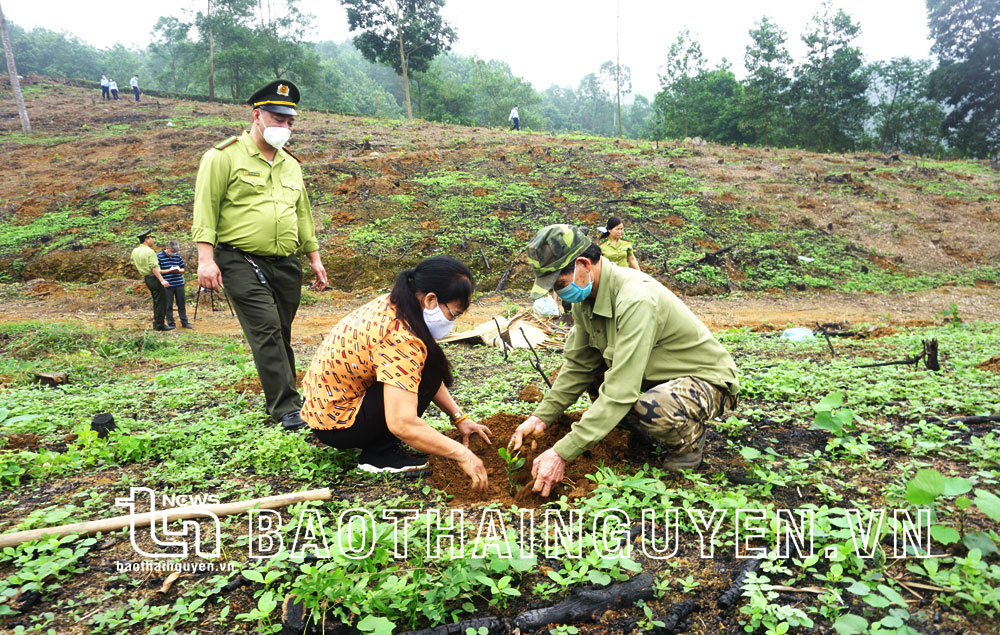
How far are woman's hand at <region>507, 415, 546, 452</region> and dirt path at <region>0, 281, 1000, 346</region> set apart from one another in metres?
6.06

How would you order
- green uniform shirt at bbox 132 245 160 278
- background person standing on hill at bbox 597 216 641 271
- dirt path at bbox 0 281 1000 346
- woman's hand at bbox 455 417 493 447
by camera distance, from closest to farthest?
woman's hand at bbox 455 417 493 447
background person standing on hill at bbox 597 216 641 271
green uniform shirt at bbox 132 245 160 278
dirt path at bbox 0 281 1000 346

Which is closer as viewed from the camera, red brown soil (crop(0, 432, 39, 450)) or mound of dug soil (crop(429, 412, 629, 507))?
mound of dug soil (crop(429, 412, 629, 507))

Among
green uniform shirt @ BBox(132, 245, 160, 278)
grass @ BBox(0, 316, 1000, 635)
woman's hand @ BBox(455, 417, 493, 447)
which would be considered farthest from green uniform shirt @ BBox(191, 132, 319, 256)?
green uniform shirt @ BBox(132, 245, 160, 278)

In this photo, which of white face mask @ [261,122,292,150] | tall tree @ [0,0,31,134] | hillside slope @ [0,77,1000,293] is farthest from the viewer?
tall tree @ [0,0,31,134]

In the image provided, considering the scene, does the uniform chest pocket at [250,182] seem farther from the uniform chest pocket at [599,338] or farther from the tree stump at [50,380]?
the tree stump at [50,380]

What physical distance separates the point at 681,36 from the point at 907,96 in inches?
618

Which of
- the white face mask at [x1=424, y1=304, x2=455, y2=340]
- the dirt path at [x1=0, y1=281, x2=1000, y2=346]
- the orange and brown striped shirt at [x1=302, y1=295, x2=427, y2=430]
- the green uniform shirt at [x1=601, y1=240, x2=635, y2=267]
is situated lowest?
the dirt path at [x1=0, y1=281, x2=1000, y2=346]

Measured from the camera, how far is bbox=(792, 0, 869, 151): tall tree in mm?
32219

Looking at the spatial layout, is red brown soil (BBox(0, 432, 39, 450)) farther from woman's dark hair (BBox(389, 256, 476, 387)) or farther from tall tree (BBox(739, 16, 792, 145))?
tall tree (BBox(739, 16, 792, 145))

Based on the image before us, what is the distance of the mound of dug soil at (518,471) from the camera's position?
256 cm

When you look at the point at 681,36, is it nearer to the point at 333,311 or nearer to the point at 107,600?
the point at 333,311

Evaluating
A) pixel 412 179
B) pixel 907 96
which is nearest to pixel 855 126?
pixel 907 96

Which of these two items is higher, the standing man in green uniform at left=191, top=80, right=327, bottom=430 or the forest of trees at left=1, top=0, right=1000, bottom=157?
the forest of trees at left=1, top=0, right=1000, bottom=157

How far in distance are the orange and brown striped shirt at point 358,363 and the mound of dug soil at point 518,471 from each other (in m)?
0.59
